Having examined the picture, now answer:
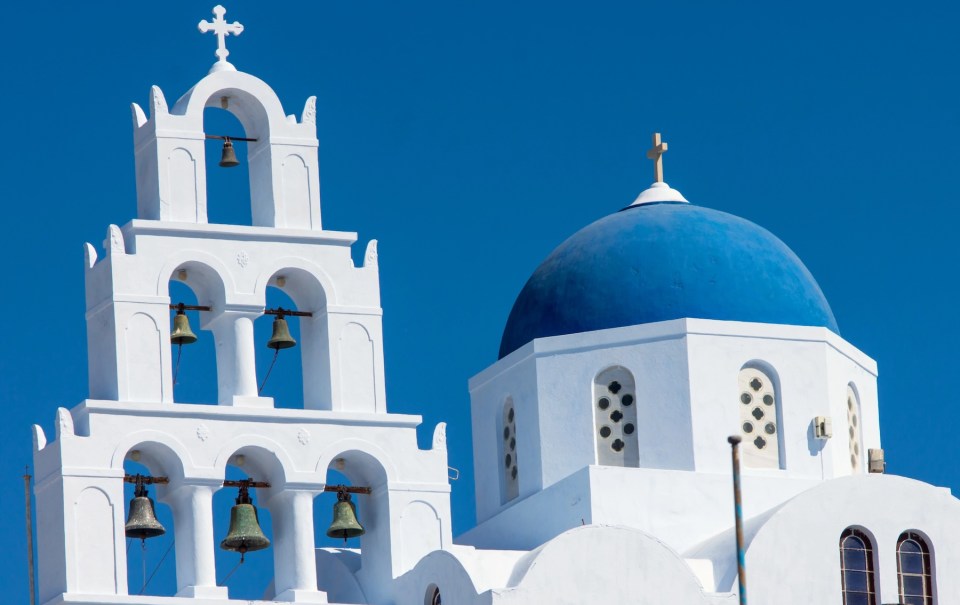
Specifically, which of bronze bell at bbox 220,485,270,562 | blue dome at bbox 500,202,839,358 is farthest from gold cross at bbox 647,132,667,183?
bronze bell at bbox 220,485,270,562

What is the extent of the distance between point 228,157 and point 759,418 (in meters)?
7.26

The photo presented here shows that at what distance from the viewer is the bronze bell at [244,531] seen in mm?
35656

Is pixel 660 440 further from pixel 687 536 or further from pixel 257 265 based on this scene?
pixel 257 265

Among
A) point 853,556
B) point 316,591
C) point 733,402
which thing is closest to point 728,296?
point 733,402

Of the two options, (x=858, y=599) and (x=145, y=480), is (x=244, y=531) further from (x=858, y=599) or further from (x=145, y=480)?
→ (x=858, y=599)

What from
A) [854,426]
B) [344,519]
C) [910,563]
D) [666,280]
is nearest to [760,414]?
[854,426]

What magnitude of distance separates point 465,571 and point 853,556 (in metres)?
4.81

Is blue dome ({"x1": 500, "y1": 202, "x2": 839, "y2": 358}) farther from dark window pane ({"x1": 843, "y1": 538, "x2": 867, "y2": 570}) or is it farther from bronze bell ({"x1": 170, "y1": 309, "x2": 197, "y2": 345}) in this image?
bronze bell ({"x1": 170, "y1": 309, "x2": 197, "y2": 345})

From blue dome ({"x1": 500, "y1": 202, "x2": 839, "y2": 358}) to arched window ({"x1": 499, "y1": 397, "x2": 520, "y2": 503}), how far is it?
0.84 metres

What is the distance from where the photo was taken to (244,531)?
1404 inches

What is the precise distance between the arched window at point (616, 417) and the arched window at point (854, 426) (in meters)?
2.87

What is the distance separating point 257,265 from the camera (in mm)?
36500

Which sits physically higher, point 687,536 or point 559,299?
point 559,299

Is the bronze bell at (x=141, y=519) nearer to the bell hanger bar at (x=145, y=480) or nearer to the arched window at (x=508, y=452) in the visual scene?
the bell hanger bar at (x=145, y=480)
